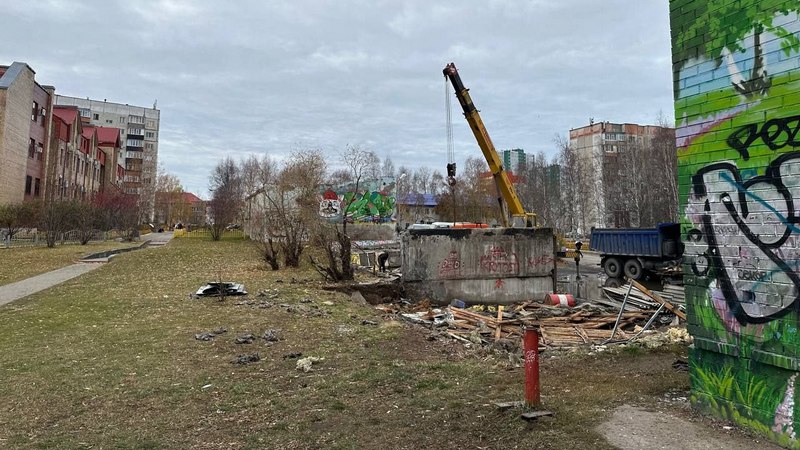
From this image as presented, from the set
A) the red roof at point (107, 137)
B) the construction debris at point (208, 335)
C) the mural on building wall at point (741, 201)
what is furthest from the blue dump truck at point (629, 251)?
the red roof at point (107, 137)

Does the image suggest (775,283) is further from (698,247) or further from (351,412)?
(351,412)

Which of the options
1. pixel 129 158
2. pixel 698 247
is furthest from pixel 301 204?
pixel 129 158

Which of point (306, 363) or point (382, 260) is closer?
point (306, 363)

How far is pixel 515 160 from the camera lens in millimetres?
69000

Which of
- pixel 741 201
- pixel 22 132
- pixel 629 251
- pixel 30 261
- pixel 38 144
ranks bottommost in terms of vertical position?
pixel 30 261

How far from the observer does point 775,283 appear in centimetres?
387

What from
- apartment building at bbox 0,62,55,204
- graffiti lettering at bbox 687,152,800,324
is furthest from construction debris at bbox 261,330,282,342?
apartment building at bbox 0,62,55,204

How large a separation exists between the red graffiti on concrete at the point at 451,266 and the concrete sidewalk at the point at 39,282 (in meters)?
12.1

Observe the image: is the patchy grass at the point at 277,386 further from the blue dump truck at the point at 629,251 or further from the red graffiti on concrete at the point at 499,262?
the blue dump truck at the point at 629,251

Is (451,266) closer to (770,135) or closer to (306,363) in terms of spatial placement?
(306,363)

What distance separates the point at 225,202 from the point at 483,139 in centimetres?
3369

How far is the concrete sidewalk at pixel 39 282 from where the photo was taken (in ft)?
43.8

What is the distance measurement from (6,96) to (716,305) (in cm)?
4798

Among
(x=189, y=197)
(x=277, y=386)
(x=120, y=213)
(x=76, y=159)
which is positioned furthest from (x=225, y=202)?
(x=189, y=197)
